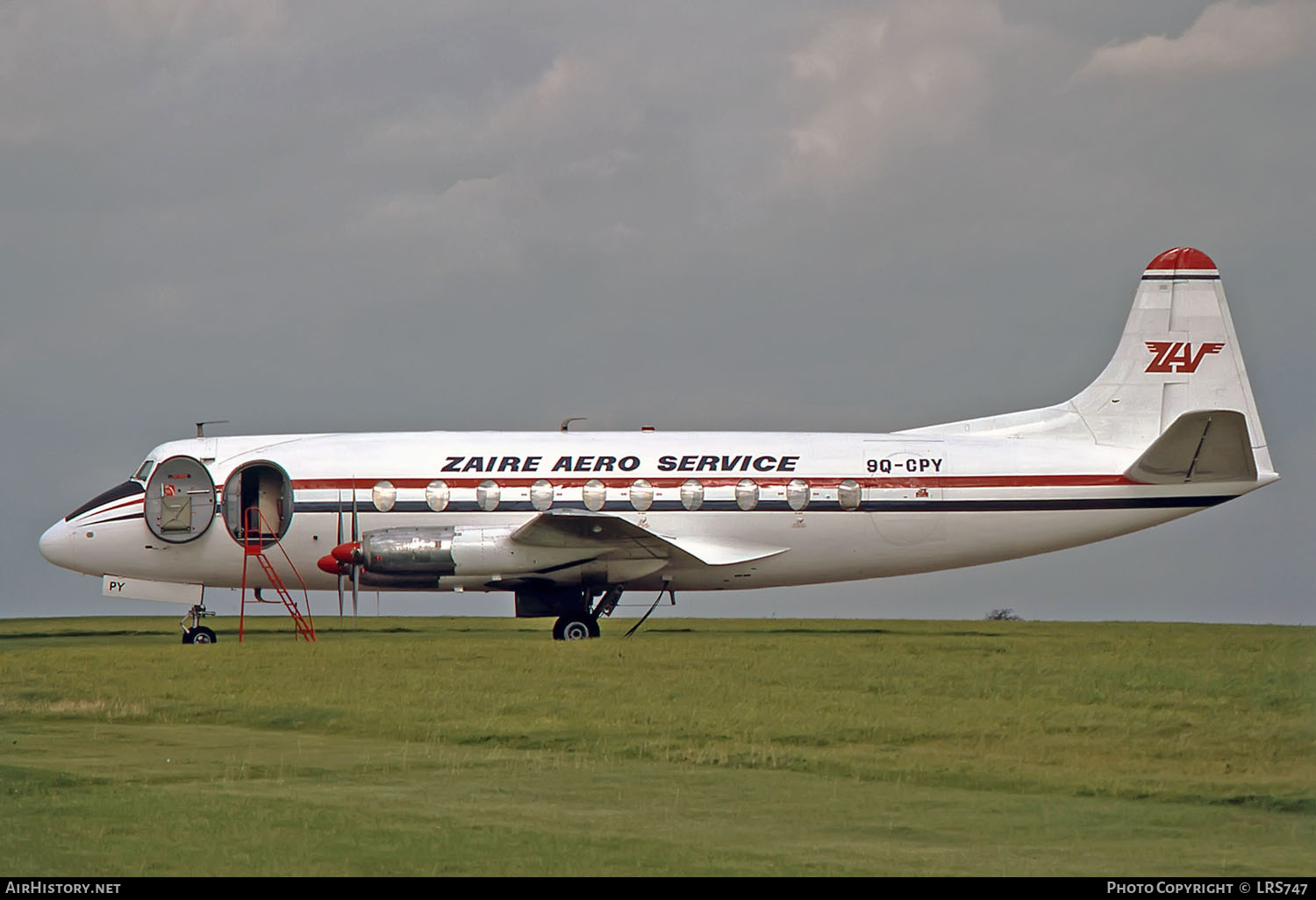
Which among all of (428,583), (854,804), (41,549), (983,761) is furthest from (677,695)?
(41,549)

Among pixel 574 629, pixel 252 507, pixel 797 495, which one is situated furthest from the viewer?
pixel 252 507

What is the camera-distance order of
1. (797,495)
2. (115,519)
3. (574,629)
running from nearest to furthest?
(574,629)
(797,495)
(115,519)

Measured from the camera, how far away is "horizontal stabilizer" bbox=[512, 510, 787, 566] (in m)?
29.7

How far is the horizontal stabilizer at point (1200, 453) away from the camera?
2967 centimetres

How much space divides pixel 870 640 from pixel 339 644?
1002 centimetres

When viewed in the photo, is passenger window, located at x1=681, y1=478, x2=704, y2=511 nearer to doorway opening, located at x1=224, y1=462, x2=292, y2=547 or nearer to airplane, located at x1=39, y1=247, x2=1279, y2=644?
airplane, located at x1=39, y1=247, x2=1279, y2=644

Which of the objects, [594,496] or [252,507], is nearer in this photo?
[594,496]

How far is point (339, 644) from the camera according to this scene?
2841 centimetres

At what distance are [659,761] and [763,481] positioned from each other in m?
16.7

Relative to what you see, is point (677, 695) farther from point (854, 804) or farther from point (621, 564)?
point (621, 564)

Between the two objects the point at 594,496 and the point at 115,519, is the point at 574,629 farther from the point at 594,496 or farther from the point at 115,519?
the point at 115,519

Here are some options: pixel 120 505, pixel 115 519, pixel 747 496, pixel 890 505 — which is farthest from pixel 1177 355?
pixel 115 519

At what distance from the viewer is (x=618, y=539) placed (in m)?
30.6

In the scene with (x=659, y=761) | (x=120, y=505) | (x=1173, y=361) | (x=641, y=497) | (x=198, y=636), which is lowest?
(x=659, y=761)
